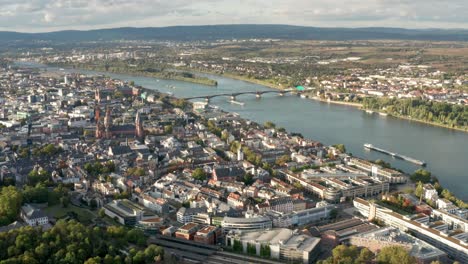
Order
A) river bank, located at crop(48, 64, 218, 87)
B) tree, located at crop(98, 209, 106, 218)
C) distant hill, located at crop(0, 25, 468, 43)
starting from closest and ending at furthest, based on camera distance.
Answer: tree, located at crop(98, 209, 106, 218) < river bank, located at crop(48, 64, 218, 87) < distant hill, located at crop(0, 25, 468, 43)

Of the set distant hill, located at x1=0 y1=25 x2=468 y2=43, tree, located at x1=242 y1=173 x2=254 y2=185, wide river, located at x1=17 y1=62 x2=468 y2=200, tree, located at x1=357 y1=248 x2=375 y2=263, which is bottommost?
→ wide river, located at x1=17 y1=62 x2=468 y2=200

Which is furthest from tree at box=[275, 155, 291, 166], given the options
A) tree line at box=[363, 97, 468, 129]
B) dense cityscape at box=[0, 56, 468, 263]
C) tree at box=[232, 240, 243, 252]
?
tree line at box=[363, 97, 468, 129]

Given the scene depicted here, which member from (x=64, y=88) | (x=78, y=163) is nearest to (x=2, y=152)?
(x=78, y=163)

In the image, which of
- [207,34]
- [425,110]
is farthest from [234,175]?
[207,34]

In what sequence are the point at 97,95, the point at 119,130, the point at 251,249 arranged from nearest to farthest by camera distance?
the point at 251,249 → the point at 119,130 → the point at 97,95

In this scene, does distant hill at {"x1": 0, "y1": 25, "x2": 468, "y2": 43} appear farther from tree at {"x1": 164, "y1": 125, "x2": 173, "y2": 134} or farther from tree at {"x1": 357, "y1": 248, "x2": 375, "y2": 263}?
tree at {"x1": 357, "y1": 248, "x2": 375, "y2": 263}

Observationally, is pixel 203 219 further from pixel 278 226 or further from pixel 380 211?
pixel 380 211

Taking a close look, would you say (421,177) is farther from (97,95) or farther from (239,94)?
(97,95)
